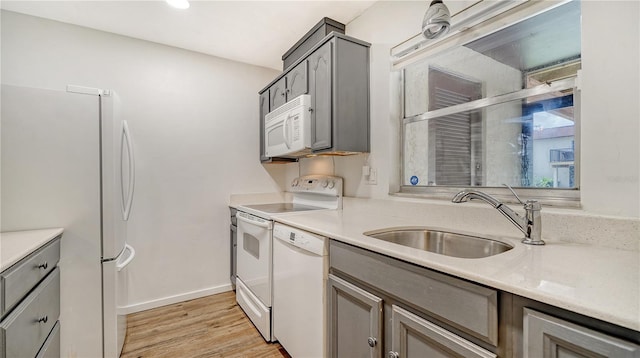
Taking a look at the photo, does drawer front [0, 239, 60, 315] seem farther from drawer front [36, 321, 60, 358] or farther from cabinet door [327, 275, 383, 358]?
cabinet door [327, 275, 383, 358]

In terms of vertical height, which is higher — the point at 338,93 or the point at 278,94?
the point at 278,94

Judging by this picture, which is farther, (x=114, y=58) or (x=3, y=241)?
(x=114, y=58)

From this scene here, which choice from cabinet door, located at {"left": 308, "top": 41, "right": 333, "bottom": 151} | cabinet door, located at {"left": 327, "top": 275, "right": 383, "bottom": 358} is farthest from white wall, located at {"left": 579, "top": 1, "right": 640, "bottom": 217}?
cabinet door, located at {"left": 308, "top": 41, "right": 333, "bottom": 151}

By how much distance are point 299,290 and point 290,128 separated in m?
1.24

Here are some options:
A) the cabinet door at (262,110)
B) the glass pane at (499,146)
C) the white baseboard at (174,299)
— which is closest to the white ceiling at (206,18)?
the cabinet door at (262,110)

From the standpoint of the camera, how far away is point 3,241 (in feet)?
4.15

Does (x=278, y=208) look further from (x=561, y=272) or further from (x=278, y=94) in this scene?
(x=561, y=272)

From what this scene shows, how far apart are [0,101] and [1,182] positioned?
416 mm

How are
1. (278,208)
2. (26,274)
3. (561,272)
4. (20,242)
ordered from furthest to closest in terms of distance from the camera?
(278,208)
(20,242)
(26,274)
(561,272)

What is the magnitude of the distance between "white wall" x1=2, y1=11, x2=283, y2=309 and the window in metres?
1.79

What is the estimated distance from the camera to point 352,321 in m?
1.21

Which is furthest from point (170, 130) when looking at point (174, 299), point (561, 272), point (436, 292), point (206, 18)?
point (561, 272)

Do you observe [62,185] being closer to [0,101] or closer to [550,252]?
[0,101]

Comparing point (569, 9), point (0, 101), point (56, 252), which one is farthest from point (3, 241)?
point (569, 9)
